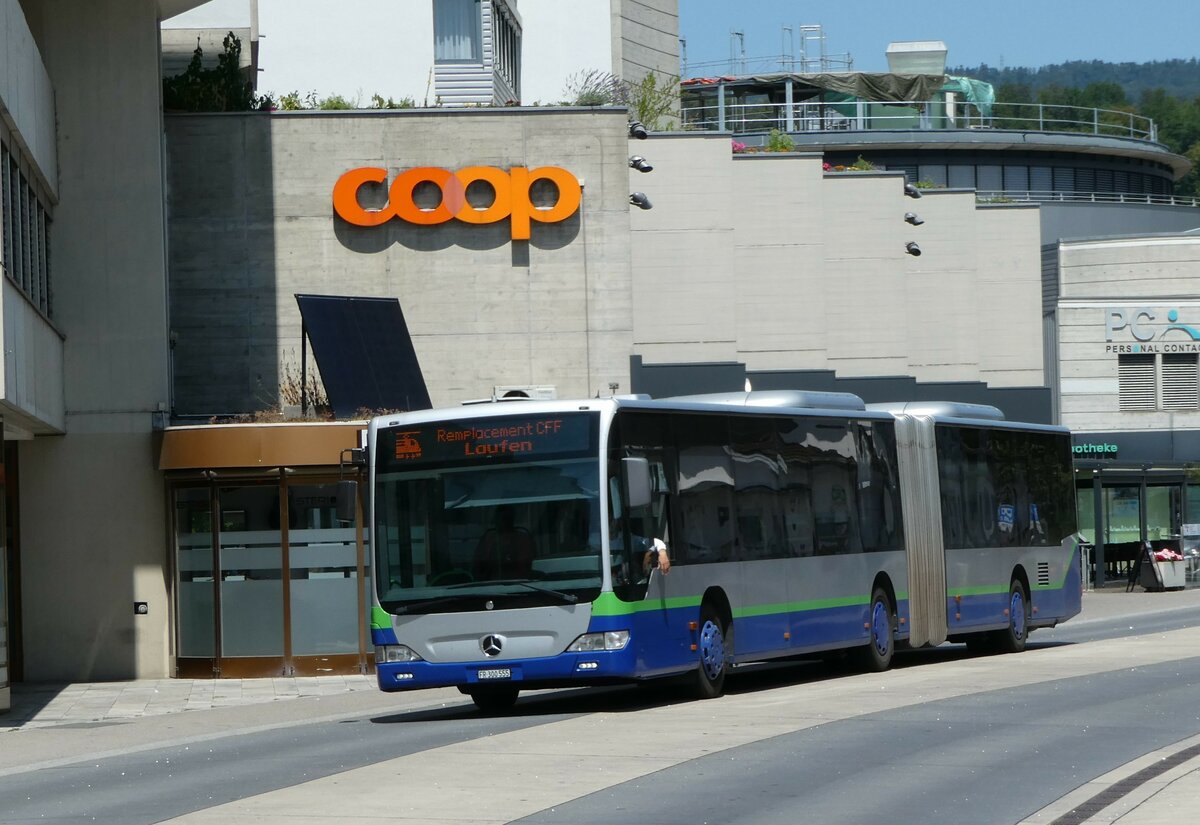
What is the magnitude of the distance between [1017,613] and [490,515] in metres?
11.5

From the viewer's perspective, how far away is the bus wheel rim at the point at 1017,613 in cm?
2641

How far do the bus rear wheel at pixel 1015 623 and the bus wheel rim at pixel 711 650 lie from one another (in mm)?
8381

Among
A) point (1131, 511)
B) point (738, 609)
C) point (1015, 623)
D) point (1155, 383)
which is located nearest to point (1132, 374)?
point (1155, 383)

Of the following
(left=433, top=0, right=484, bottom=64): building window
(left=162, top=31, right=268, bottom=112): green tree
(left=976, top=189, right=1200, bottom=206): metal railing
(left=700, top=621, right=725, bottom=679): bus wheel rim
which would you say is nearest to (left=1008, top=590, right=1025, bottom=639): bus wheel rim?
(left=700, top=621, right=725, bottom=679): bus wheel rim

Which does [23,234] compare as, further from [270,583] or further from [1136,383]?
[1136,383]

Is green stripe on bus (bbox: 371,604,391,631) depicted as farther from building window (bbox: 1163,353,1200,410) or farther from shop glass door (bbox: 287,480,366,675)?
building window (bbox: 1163,353,1200,410)

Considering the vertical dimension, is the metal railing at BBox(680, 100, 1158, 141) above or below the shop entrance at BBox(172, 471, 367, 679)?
above

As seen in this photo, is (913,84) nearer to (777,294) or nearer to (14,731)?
(777,294)

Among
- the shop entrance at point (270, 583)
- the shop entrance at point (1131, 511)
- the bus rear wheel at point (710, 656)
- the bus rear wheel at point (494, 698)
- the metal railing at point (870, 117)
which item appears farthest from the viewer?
the metal railing at point (870, 117)

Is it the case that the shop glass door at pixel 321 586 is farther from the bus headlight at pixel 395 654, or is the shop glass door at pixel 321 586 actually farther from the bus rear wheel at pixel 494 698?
the bus headlight at pixel 395 654

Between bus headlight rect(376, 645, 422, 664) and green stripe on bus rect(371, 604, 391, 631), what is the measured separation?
17 centimetres

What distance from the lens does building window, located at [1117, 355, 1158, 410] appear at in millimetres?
58062

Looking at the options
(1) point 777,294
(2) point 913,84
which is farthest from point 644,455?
(2) point 913,84

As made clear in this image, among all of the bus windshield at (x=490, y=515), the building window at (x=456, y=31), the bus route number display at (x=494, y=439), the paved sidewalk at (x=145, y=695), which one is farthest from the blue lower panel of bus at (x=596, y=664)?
the building window at (x=456, y=31)
